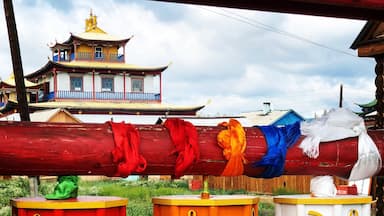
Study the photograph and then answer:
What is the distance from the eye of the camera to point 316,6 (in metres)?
2.33

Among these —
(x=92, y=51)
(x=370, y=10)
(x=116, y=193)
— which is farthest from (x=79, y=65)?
(x=370, y=10)

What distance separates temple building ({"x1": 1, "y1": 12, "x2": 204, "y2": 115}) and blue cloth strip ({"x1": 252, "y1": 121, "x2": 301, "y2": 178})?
91.6 feet

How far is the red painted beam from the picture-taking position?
228cm

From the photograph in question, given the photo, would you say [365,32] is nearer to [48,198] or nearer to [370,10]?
[370,10]

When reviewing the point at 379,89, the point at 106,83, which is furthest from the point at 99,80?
the point at 379,89

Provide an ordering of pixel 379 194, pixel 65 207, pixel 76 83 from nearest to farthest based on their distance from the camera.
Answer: pixel 65 207, pixel 379 194, pixel 76 83

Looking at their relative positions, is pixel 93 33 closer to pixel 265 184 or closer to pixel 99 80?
pixel 99 80

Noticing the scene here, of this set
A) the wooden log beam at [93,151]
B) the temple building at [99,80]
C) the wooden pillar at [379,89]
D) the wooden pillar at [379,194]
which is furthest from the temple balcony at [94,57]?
the wooden log beam at [93,151]

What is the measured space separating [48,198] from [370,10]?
131 cm

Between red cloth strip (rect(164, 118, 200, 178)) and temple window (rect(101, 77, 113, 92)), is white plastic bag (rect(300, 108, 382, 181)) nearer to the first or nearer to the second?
red cloth strip (rect(164, 118, 200, 178))

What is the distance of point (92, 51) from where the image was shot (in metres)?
31.5

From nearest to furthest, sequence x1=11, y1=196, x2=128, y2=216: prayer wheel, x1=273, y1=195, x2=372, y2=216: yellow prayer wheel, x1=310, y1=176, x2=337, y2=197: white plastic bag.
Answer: x1=11, y1=196, x2=128, y2=216: prayer wheel < x1=273, y1=195, x2=372, y2=216: yellow prayer wheel < x1=310, y1=176, x2=337, y2=197: white plastic bag

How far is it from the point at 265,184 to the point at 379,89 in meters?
13.0

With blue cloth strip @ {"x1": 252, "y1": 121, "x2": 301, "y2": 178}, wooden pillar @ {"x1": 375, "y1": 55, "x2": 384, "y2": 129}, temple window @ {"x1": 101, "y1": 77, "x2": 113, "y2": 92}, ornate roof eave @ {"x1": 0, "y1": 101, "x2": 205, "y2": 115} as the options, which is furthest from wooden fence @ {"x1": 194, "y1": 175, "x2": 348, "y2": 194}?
blue cloth strip @ {"x1": 252, "y1": 121, "x2": 301, "y2": 178}
